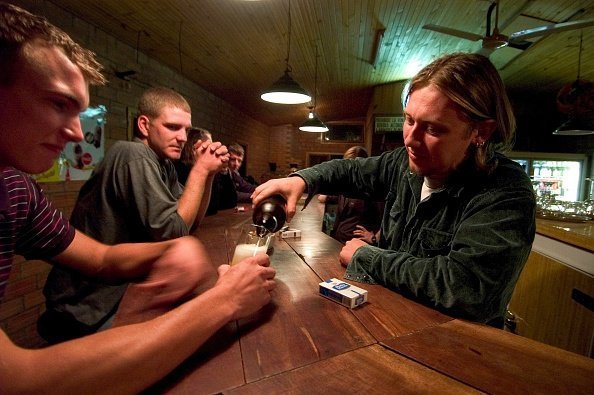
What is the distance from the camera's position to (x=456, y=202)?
1.13 metres

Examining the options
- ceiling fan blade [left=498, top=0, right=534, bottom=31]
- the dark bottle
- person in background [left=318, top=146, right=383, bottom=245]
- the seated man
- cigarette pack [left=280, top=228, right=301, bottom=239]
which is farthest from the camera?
ceiling fan blade [left=498, top=0, right=534, bottom=31]

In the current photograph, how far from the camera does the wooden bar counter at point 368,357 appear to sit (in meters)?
0.59

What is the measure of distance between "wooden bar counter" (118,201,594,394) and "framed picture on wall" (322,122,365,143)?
10.9m

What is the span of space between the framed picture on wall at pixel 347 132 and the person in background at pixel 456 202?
10.3 m

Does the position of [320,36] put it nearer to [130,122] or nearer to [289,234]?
[130,122]

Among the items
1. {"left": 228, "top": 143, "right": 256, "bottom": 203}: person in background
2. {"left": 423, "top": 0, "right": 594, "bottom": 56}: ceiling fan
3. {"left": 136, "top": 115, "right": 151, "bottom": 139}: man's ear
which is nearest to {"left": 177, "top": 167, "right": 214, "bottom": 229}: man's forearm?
{"left": 136, "top": 115, "right": 151, "bottom": 139}: man's ear

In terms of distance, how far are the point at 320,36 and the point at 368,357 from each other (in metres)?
4.06

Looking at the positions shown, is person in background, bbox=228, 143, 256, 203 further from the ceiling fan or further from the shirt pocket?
the shirt pocket

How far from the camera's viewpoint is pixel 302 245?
1.78 metres

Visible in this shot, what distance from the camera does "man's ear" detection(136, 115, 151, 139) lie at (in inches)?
78.6

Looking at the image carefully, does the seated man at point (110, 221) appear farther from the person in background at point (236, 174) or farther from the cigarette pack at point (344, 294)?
the person in background at point (236, 174)

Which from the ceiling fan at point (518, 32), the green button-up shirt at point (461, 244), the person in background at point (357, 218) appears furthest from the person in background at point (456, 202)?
the ceiling fan at point (518, 32)

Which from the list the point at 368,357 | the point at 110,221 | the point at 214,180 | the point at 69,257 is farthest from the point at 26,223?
the point at 214,180

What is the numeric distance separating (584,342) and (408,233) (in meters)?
1.74
